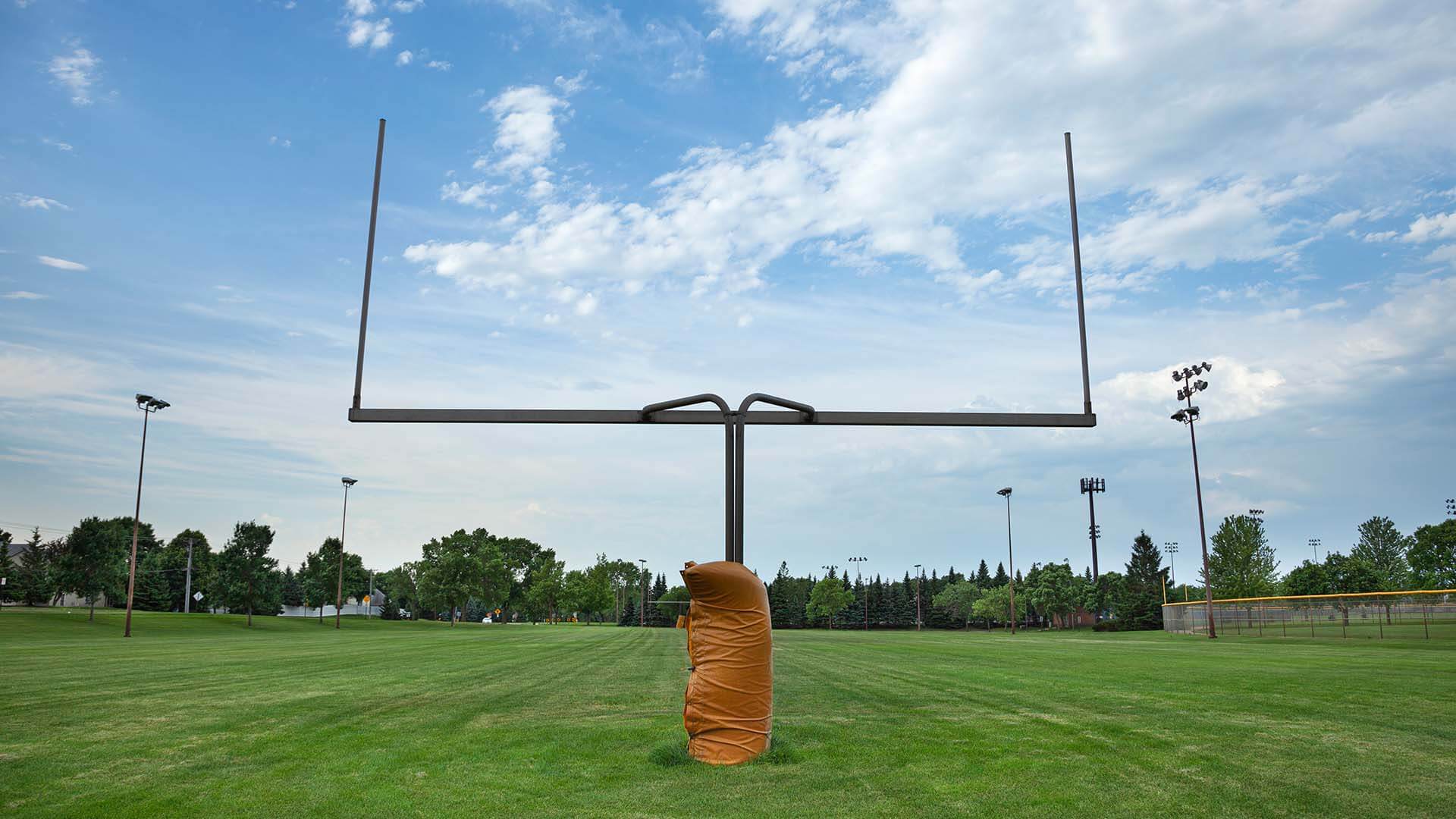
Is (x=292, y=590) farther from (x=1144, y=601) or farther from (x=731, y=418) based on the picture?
(x=731, y=418)

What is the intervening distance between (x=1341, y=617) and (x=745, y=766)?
4077cm

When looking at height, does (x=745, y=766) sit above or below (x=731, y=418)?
below

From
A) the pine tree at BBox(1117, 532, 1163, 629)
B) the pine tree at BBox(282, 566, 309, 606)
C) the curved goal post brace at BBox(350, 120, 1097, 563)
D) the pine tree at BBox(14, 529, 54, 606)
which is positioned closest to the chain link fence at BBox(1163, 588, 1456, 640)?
the pine tree at BBox(1117, 532, 1163, 629)

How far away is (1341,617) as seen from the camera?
38312mm

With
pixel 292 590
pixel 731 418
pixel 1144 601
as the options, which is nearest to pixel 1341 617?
pixel 1144 601

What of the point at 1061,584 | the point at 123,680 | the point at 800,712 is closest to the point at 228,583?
the point at 123,680

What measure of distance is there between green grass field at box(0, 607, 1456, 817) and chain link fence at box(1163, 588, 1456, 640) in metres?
19.5

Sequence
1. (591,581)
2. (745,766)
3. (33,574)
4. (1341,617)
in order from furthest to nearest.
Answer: (591,581)
(33,574)
(1341,617)
(745,766)

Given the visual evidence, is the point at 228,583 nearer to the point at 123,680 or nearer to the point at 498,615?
the point at 123,680

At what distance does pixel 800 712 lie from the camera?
468 inches

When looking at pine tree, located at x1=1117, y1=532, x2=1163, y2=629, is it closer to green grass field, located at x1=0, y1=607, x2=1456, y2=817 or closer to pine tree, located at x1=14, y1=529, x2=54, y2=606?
green grass field, located at x1=0, y1=607, x2=1456, y2=817

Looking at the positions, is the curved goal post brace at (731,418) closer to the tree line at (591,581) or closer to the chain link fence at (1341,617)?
the chain link fence at (1341,617)

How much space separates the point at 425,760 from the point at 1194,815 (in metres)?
6.77

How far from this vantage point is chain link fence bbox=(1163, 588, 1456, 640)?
111 feet
